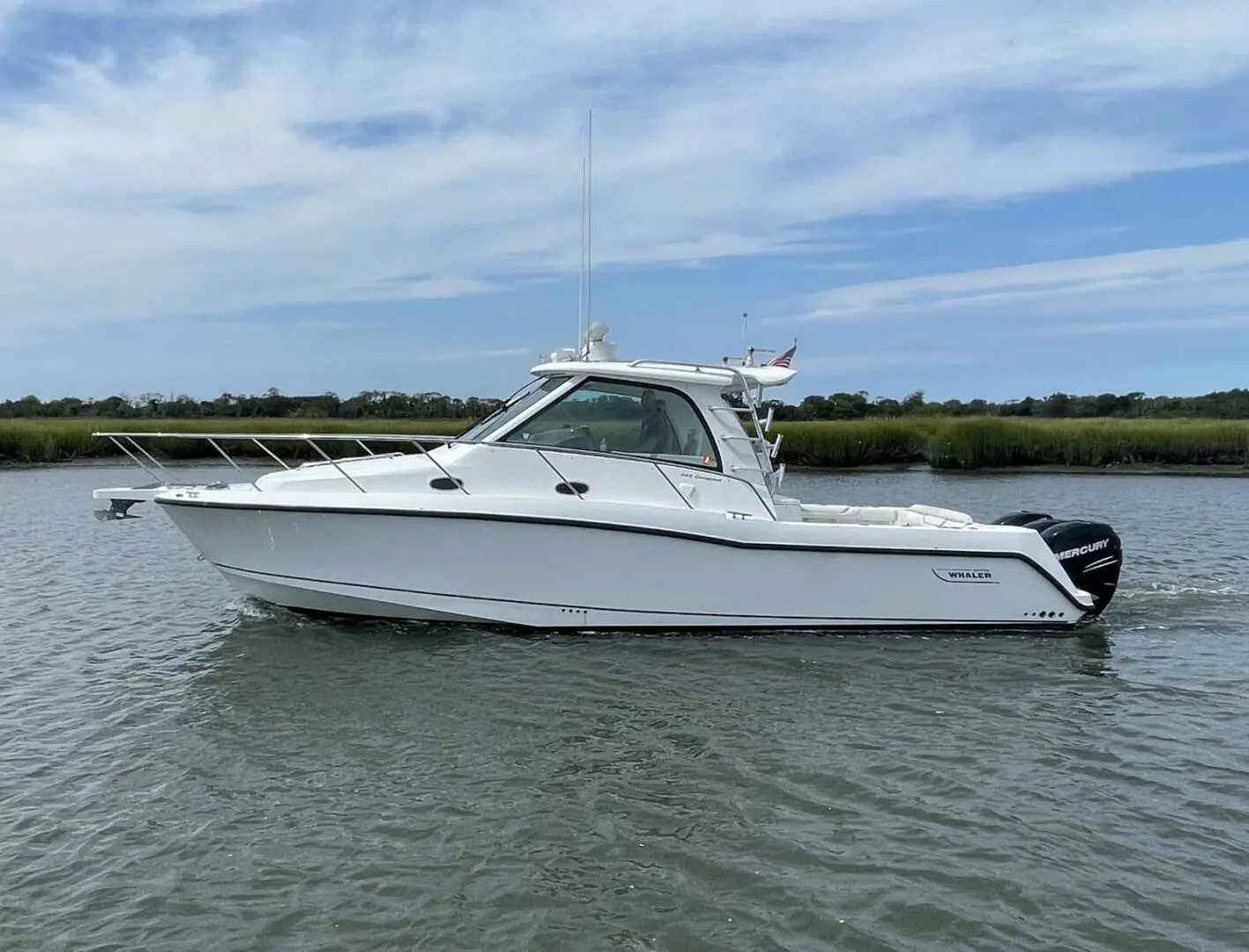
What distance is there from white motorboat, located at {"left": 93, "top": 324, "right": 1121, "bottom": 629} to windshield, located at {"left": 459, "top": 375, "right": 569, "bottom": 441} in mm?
24

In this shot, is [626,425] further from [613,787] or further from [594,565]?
[613,787]

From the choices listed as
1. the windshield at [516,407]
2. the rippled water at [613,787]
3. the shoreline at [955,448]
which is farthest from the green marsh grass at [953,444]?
the rippled water at [613,787]

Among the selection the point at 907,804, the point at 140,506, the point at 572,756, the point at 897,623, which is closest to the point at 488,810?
the point at 572,756

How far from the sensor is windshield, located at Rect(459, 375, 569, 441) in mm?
9281

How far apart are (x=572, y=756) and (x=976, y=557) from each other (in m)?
4.74

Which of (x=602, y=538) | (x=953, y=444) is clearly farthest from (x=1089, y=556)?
(x=953, y=444)

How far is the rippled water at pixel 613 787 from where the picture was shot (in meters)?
4.36

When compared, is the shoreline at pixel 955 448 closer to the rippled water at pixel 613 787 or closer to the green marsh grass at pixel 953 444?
the green marsh grass at pixel 953 444

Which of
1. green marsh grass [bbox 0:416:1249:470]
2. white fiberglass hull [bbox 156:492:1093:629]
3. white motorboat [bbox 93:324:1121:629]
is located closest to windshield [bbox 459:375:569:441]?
white motorboat [bbox 93:324:1121:629]

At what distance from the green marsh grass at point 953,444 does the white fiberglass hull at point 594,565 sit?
20115mm

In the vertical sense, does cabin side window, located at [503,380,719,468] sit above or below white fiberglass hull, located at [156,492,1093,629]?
above

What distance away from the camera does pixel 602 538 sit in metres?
8.58

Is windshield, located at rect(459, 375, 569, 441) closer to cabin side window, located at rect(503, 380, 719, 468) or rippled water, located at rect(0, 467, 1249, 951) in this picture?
cabin side window, located at rect(503, 380, 719, 468)

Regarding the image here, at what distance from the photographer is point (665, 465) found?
9062 mm
